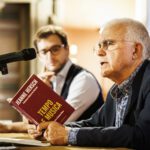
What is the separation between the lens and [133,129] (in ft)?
5.27

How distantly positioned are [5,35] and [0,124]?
99.3 inches

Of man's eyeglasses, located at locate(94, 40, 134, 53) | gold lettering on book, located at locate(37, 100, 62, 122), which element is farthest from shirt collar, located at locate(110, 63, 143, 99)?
gold lettering on book, located at locate(37, 100, 62, 122)

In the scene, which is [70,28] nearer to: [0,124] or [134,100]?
[0,124]

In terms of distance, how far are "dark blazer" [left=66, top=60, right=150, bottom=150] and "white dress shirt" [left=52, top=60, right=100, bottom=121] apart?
31.7 inches

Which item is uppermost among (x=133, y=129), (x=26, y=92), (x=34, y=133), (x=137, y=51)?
(x=137, y=51)

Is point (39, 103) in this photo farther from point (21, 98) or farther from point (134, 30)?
point (134, 30)

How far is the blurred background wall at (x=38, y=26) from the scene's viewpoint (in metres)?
4.57

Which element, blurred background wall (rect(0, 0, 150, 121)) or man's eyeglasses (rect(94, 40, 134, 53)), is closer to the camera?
man's eyeglasses (rect(94, 40, 134, 53))

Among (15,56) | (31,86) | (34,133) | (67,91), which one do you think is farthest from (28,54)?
(67,91)

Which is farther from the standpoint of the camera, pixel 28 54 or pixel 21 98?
pixel 21 98

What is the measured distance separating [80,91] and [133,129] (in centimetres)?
103

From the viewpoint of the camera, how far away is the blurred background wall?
15.0ft

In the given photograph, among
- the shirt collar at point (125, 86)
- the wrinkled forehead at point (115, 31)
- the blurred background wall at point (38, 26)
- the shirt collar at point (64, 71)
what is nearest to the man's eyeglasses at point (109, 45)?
the wrinkled forehead at point (115, 31)

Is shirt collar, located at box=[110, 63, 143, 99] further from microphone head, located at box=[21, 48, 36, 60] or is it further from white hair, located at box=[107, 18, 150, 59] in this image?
microphone head, located at box=[21, 48, 36, 60]
